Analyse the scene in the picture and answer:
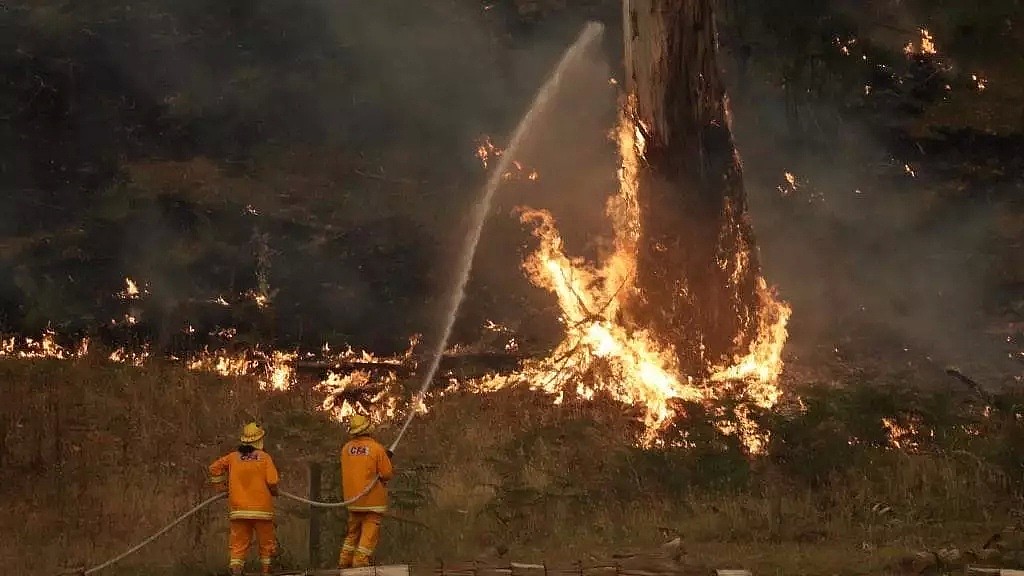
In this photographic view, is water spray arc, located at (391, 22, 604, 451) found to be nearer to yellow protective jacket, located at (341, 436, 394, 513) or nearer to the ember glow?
the ember glow

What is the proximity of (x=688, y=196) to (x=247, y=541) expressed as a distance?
19.7 ft

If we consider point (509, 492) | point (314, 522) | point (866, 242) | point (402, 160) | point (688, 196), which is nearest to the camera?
point (314, 522)

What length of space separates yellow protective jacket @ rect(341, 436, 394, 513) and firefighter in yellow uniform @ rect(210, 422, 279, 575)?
1.45 ft

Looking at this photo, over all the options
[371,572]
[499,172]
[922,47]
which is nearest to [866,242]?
[922,47]

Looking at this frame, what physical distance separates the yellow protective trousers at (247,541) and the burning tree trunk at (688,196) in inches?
216

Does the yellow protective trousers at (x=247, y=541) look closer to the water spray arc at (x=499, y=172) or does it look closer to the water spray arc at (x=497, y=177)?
the water spray arc at (x=497, y=177)

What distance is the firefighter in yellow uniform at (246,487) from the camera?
281 inches

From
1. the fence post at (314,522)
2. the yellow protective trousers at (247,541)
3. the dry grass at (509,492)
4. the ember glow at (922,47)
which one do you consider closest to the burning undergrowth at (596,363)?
the dry grass at (509,492)

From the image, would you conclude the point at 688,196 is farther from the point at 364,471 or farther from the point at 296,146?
the point at 296,146

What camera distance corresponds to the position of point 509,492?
8.66m

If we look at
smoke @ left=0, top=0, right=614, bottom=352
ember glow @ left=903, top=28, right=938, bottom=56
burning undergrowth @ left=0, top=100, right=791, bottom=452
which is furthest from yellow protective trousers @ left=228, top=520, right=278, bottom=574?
ember glow @ left=903, top=28, right=938, bottom=56

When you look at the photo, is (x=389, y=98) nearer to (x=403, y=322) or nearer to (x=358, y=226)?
(x=358, y=226)

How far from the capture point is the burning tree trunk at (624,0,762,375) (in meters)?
11.5

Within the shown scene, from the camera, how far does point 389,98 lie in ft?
66.8
